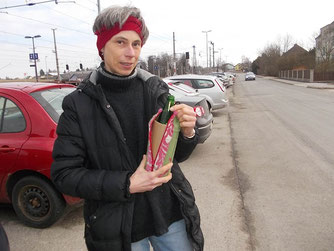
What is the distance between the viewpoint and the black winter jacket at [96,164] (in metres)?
1.32

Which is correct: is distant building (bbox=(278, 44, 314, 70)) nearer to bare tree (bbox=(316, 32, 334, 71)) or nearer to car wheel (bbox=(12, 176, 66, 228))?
bare tree (bbox=(316, 32, 334, 71))

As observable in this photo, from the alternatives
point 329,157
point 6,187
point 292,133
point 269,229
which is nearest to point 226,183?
point 269,229

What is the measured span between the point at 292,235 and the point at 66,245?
2355mm

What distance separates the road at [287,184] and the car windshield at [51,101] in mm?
2501

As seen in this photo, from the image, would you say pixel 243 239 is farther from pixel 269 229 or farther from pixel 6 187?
pixel 6 187

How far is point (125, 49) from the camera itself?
1418mm

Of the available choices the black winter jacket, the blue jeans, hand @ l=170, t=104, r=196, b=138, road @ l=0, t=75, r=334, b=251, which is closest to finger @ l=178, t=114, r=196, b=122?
hand @ l=170, t=104, r=196, b=138

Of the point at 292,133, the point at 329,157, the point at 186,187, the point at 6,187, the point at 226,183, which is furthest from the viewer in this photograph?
the point at 292,133

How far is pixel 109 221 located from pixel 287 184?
12.3 ft

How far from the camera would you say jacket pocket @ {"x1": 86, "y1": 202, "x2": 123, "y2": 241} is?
1.42m

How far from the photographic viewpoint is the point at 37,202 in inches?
133

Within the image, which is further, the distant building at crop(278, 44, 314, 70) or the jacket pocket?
the distant building at crop(278, 44, 314, 70)

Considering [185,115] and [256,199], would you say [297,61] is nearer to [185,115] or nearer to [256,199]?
[256,199]

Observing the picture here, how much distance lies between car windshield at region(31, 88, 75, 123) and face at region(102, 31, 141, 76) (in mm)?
2062
